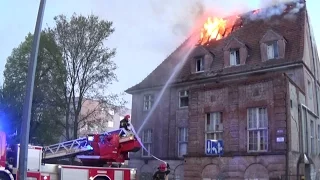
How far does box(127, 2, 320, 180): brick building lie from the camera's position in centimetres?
2258

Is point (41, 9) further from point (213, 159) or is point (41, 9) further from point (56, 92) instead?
point (56, 92)

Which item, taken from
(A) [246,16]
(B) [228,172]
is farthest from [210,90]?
(A) [246,16]

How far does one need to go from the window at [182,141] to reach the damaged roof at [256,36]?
404 centimetres

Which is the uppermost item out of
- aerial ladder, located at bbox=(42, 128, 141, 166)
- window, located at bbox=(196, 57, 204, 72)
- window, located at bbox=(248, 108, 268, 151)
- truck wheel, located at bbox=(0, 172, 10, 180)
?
window, located at bbox=(196, 57, 204, 72)

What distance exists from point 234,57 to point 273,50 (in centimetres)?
306

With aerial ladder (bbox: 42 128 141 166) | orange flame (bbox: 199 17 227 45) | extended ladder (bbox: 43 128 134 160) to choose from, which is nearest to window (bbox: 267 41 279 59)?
orange flame (bbox: 199 17 227 45)

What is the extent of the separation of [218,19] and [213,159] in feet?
37.7

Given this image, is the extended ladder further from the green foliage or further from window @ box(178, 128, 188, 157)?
the green foliage

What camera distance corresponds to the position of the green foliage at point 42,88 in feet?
107

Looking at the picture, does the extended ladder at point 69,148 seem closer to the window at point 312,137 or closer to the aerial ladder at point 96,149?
the aerial ladder at point 96,149

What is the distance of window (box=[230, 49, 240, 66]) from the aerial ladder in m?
14.5

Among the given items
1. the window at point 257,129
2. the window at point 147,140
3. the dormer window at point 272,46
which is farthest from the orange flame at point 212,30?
the window at point 257,129

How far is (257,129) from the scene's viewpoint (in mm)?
23266

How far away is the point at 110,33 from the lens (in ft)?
112
